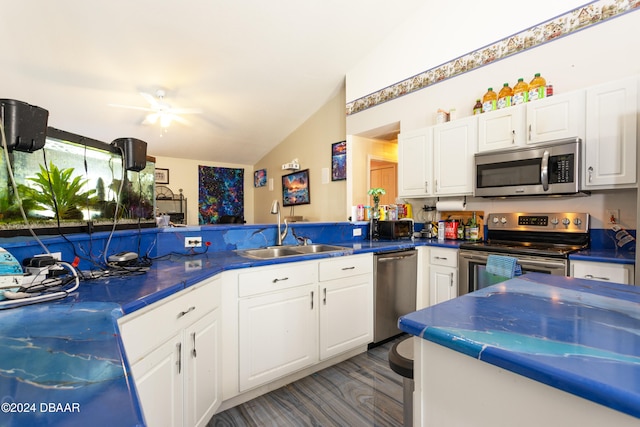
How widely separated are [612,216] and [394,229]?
168 centimetres

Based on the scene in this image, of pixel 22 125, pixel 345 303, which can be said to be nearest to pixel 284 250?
pixel 345 303

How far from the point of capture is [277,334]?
192 centimetres

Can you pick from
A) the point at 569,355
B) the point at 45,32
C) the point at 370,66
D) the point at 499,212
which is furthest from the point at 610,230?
the point at 45,32

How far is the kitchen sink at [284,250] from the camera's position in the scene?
2307 mm

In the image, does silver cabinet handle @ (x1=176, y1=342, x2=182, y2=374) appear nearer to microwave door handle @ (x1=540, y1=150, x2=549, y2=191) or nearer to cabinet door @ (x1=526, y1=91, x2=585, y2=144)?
microwave door handle @ (x1=540, y1=150, x2=549, y2=191)

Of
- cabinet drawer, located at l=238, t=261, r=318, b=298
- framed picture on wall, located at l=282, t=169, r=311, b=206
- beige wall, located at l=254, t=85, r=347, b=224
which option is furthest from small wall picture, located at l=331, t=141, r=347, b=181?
cabinet drawer, located at l=238, t=261, r=318, b=298

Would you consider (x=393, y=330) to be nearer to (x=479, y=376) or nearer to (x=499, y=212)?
(x=499, y=212)

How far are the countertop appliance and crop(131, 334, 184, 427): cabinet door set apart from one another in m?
2.30

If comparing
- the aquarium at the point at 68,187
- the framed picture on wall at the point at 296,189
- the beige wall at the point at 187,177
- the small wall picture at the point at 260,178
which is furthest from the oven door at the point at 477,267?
the beige wall at the point at 187,177

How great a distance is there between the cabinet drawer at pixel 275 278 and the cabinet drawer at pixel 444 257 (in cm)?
134

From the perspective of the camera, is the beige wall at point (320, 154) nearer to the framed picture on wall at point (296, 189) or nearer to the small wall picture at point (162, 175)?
the framed picture on wall at point (296, 189)

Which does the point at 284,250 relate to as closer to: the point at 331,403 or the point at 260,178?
the point at 331,403

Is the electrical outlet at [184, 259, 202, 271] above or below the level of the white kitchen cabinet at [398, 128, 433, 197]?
below

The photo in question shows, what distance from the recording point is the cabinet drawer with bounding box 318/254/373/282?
7.11 feet
